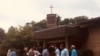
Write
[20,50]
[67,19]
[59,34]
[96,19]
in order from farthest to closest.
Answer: [67,19] → [20,50] → [59,34] → [96,19]

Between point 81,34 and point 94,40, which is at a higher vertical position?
point 81,34

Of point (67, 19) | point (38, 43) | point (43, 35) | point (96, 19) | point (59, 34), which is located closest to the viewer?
point (96, 19)

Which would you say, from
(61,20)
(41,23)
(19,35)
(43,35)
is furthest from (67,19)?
(43,35)

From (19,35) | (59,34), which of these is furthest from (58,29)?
(19,35)

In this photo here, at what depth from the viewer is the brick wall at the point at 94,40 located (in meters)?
23.2

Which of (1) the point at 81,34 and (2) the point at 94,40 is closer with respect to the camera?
(2) the point at 94,40

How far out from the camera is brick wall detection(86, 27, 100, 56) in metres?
23.2

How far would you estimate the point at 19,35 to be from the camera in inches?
1454

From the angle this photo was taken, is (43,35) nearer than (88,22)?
No

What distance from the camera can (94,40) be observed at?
23.8 m

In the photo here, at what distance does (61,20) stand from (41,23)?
503 centimetres

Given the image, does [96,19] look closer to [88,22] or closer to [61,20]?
[88,22]

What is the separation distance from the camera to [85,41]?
25.0 m

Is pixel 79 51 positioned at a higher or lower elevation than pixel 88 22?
lower
